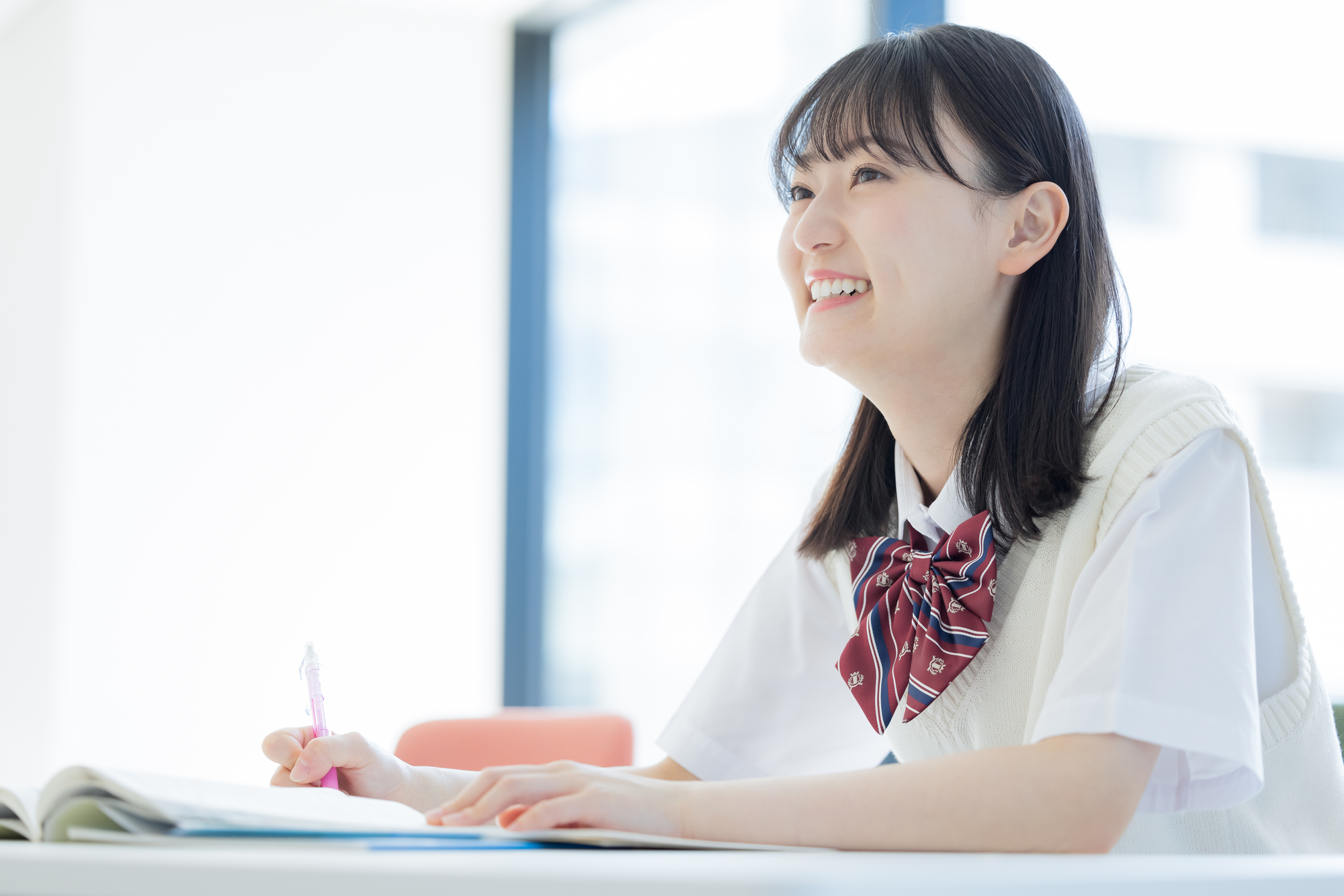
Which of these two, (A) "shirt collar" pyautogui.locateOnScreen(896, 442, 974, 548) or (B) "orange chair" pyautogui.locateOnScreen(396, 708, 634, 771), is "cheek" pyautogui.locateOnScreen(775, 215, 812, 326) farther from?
(B) "orange chair" pyautogui.locateOnScreen(396, 708, 634, 771)

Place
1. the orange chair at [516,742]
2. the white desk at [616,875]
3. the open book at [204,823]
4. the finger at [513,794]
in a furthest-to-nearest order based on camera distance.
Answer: the orange chair at [516,742]
the finger at [513,794]
the open book at [204,823]
the white desk at [616,875]

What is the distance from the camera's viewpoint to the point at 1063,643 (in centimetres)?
99

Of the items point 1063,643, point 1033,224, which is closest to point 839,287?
point 1033,224

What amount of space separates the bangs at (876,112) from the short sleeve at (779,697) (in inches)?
17.3

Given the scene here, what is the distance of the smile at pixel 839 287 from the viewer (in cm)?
128

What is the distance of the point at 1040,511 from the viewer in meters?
1.09

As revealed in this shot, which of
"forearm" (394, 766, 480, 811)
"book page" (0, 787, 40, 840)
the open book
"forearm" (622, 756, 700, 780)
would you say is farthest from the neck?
"book page" (0, 787, 40, 840)

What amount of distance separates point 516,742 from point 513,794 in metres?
1.40

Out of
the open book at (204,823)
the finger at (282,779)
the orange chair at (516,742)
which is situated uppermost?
the open book at (204,823)

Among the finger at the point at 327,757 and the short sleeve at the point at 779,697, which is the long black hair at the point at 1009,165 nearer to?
the short sleeve at the point at 779,697

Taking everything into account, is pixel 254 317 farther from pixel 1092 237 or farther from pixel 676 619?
pixel 1092 237

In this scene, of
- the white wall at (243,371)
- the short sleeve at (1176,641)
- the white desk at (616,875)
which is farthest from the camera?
the white wall at (243,371)

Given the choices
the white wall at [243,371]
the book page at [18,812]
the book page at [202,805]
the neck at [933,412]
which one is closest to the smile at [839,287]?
the neck at [933,412]

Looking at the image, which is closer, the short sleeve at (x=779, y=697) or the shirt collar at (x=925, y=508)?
the shirt collar at (x=925, y=508)
